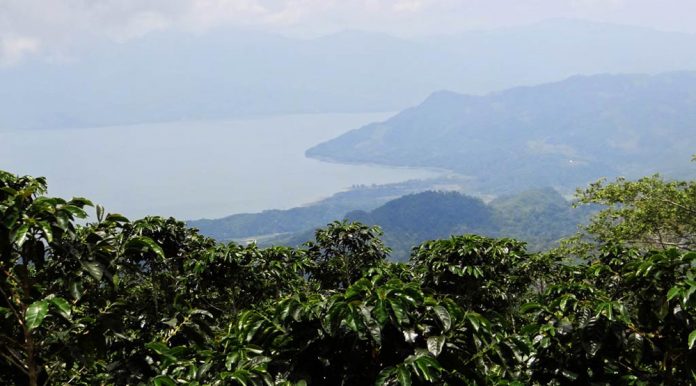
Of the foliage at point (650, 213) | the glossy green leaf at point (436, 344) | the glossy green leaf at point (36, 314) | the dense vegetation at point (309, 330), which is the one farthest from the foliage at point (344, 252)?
the foliage at point (650, 213)

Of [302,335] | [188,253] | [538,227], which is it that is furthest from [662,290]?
[538,227]

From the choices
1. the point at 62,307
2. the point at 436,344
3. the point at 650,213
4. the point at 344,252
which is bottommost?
the point at 650,213

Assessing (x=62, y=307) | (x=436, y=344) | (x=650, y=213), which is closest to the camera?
(x=62, y=307)

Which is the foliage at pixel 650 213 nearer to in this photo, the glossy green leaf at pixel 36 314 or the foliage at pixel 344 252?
the foliage at pixel 344 252

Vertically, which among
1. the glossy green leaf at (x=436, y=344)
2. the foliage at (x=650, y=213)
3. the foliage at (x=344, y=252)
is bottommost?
the foliage at (x=650, y=213)

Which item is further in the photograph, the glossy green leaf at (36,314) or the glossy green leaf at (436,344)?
the glossy green leaf at (436,344)

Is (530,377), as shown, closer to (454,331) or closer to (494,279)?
(454,331)

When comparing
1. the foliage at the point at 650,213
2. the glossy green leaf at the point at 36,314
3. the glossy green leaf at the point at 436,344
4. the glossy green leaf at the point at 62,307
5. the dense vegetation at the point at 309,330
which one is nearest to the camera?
the glossy green leaf at the point at 36,314

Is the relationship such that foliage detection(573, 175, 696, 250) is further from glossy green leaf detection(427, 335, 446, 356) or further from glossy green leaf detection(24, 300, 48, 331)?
glossy green leaf detection(24, 300, 48, 331)

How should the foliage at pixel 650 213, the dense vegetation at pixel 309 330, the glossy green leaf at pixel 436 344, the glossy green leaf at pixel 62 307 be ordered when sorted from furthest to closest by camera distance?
the foliage at pixel 650 213, the glossy green leaf at pixel 436 344, the dense vegetation at pixel 309 330, the glossy green leaf at pixel 62 307

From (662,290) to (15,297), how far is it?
4.68m

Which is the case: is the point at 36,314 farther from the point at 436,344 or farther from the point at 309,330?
the point at 436,344

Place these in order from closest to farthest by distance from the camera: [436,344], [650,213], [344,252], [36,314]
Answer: [36,314] → [436,344] → [344,252] → [650,213]

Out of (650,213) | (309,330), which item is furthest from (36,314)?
(650,213)
